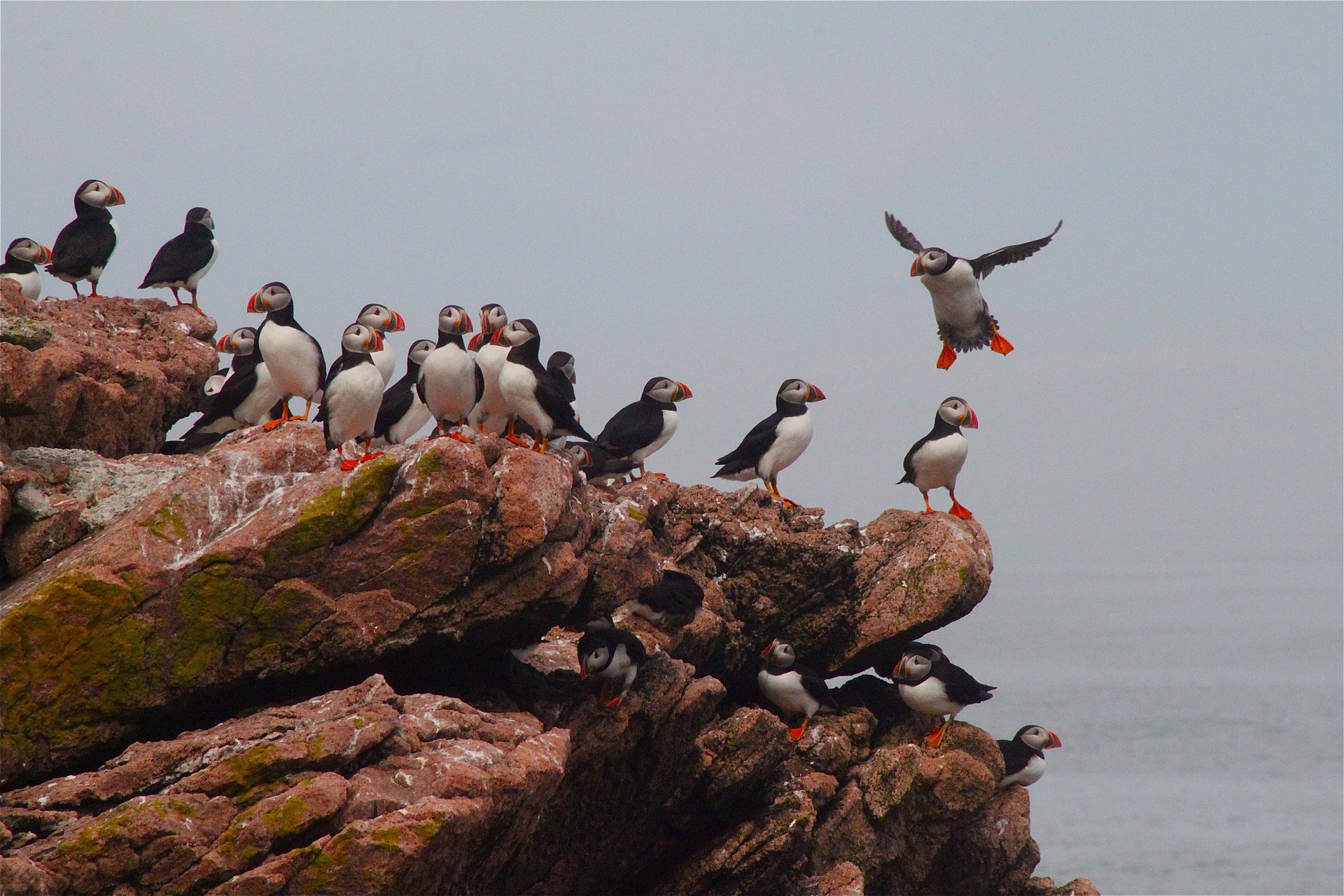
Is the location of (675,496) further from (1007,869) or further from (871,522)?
(1007,869)

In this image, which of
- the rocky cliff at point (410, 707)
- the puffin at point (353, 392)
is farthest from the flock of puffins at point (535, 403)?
the rocky cliff at point (410, 707)

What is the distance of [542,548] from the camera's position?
26.4 feet

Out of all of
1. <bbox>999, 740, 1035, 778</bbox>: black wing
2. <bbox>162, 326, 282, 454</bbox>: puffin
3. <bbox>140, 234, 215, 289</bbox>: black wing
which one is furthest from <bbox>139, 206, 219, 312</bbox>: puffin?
<bbox>999, 740, 1035, 778</bbox>: black wing

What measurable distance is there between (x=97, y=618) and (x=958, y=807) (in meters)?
7.00

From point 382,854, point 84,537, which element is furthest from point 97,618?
point 382,854

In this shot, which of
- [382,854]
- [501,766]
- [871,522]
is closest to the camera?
[382,854]

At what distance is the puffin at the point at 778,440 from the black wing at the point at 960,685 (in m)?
2.23

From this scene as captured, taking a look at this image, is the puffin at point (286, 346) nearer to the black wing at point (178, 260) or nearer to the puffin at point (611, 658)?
the puffin at point (611, 658)

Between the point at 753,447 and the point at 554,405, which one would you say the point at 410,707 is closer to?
the point at 554,405

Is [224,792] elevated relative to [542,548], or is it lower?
lower

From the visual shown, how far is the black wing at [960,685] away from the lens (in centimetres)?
1093

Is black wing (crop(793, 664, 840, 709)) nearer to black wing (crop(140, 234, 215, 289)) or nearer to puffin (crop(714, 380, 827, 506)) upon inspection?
puffin (crop(714, 380, 827, 506))

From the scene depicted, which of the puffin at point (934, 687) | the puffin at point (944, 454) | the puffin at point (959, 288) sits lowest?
the puffin at point (934, 687)

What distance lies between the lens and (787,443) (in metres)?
12.4
